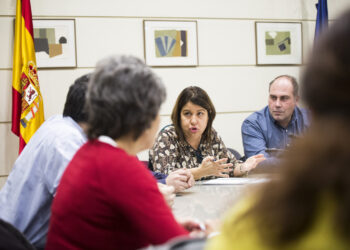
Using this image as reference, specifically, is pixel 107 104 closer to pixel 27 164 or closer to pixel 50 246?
pixel 50 246

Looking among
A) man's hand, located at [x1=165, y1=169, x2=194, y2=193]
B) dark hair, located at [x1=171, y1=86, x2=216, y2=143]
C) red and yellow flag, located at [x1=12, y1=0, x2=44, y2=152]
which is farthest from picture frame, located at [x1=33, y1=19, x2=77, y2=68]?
man's hand, located at [x1=165, y1=169, x2=194, y2=193]

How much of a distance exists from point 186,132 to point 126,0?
195 centimetres

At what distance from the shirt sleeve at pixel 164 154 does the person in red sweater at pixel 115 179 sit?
1.43 m

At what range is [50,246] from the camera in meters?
1.18

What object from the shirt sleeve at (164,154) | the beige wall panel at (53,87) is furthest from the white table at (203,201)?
the beige wall panel at (53,87)

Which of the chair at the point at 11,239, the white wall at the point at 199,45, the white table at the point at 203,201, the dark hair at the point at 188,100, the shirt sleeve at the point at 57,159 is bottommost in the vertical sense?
the white table at the point at 203,201

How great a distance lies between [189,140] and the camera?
9.72 feet

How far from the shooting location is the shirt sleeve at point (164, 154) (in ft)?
8.91

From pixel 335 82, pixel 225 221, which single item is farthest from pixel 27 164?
pixel 335 82

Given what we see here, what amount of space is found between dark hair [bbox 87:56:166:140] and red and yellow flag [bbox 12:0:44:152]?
260 cm

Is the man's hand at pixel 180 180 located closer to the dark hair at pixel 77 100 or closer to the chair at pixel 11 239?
the dark hair at pixel 77 100

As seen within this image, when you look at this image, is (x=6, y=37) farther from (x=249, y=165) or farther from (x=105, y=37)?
(x=249, y=165)

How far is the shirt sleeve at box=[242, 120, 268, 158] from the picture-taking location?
3.26 m

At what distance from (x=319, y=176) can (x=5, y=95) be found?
3.86m
